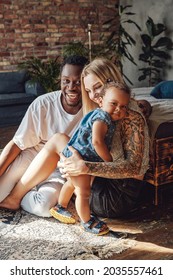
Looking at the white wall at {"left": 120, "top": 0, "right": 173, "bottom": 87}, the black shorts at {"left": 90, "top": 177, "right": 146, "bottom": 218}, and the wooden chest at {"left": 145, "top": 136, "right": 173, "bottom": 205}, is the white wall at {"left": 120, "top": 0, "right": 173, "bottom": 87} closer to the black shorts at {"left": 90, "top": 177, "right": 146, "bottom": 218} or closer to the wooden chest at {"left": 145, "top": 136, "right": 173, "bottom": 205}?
the wooden chest at {"left": 145, "top": 136, "right": 173, "bottom": 205}

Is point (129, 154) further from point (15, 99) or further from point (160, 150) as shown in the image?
point (15, 99)

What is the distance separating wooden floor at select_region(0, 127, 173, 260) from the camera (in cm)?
175

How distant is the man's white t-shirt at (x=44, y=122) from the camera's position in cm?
222

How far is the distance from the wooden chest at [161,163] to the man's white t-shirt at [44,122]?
0.52 metres

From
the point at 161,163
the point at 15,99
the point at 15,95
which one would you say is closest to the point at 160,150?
the point at 161,163

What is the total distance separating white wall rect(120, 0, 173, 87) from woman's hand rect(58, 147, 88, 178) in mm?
4167

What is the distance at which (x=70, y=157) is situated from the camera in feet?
6.08

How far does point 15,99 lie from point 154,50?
230 cm

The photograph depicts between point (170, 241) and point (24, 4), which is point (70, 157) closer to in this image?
point (170, 241)

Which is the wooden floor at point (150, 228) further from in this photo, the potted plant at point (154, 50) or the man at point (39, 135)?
the potted plant at point (154, 50)

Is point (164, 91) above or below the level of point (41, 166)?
above

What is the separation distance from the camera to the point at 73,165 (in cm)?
182

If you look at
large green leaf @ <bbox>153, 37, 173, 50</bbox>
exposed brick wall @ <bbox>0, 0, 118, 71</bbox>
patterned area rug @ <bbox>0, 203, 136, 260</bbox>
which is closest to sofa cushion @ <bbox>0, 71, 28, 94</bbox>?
exposed brick wall @ <bbox>0, 0, 118, 71</bbox>

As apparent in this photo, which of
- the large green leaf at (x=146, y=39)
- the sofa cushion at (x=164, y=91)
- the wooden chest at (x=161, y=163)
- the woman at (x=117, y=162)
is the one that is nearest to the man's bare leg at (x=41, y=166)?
the woman at (x=117, y=162)
